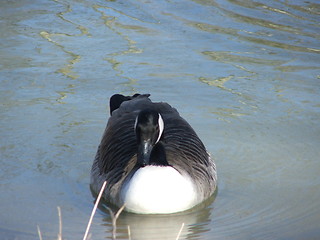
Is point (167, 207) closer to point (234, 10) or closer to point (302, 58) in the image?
Result: point (302, 58)

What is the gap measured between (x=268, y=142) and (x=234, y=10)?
613 cm

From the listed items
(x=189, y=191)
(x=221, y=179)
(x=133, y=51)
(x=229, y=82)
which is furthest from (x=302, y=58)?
(x=189, y=191)

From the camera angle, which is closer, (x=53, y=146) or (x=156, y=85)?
(x=53, y=146)

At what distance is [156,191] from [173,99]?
3.23 metres

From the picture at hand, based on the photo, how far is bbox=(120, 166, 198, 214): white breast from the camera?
20.5ft

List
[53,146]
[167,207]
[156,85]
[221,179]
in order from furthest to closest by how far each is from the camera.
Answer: [156,85] → [53,146] → [221,179] → [167,207]

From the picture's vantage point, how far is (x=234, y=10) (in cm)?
1374

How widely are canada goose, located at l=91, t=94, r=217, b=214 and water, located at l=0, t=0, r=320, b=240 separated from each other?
18 centimetres

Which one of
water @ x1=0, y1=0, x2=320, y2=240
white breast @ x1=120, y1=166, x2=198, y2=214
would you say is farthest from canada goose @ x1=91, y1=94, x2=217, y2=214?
water @ x1=0, y1=0, x2=320, y2=240

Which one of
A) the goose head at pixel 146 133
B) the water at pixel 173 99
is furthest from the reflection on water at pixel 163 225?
the goose head at pixel 146 133

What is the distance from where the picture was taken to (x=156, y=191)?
6293 millimetres

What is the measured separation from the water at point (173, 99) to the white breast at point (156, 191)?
0.45 ft

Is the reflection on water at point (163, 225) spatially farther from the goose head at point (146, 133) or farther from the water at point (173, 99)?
the goose head at point (146, 133)

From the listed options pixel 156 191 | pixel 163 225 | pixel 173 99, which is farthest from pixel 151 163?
pixel 173 99
